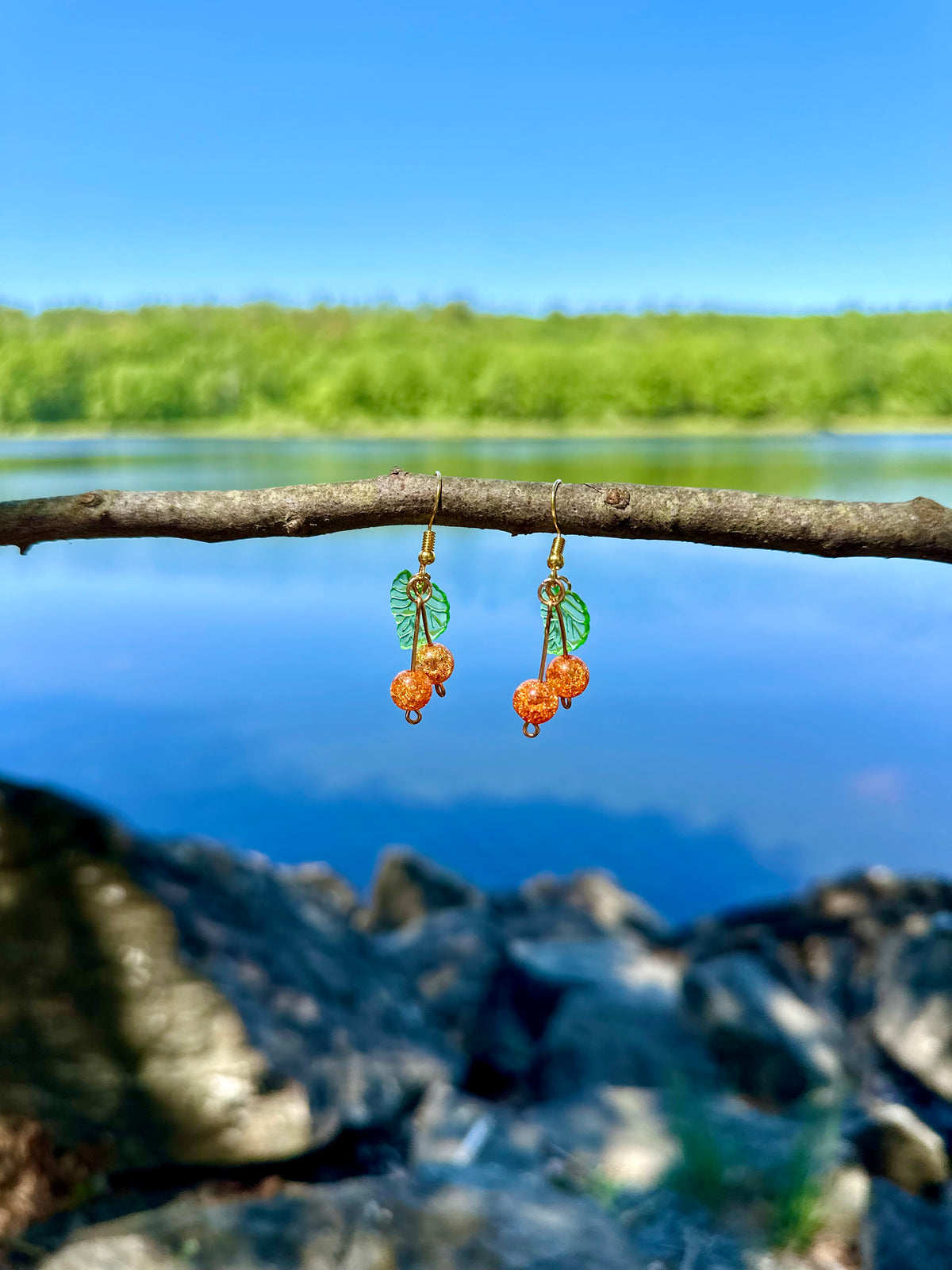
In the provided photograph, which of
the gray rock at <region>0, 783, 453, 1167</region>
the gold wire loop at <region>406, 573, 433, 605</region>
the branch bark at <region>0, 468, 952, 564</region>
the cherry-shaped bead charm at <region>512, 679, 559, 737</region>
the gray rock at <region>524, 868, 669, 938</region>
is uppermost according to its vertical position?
the branch bark at <region>0, 468, 952, 564</region>

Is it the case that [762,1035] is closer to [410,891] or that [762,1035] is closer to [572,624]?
[410,891]

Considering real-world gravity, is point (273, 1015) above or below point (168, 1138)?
above

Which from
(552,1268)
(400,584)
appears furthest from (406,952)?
(400,584)

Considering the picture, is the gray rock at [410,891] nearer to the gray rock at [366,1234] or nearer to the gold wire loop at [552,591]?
the gray rock at [366,1234]

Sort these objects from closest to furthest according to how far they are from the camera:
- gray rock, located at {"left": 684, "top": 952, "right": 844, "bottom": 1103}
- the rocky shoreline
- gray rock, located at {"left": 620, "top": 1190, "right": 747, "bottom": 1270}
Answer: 1. the rocky shoreline
2. gray rock, located at {"left": 620, "top": 1190, "right": 747, "bottom": 1270}
3. gray rock, located at {"left": 684, "top": 952, "right": 844, "bottom": 1103}

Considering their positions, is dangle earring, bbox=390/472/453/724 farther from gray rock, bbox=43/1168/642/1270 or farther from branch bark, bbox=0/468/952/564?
gray rock, bbox=43/1168/642/1270

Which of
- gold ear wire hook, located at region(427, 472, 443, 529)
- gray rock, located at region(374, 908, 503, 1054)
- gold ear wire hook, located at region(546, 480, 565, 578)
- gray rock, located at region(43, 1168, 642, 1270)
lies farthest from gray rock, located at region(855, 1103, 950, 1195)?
gold ear wire hook, located at region(427, 472, 443, 529)

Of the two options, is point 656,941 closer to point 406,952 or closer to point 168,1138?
point 406,952
